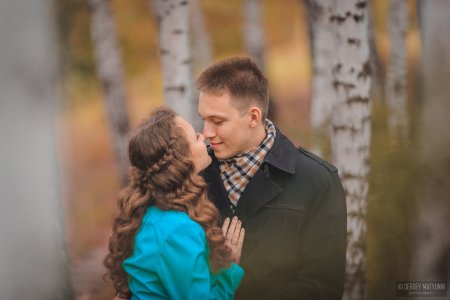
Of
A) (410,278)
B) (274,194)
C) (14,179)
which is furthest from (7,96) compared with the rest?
(410,278)

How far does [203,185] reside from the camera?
2.38m

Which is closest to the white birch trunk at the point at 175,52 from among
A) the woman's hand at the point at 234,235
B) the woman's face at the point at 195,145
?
the woman's hand at the point at 234,235

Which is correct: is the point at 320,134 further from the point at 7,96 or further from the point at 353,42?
the point at 7,96

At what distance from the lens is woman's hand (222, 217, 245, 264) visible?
2685mm

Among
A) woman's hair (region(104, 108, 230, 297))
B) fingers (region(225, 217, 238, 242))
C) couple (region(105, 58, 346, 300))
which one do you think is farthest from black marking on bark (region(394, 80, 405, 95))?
woman's hair (region(104, 108, 230, 297))

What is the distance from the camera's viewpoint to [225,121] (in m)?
2.70

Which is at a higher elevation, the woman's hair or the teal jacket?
the woman's hair

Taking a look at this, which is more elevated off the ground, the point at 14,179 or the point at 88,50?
the point at 88,50

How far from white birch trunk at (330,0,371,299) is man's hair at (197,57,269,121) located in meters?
1.09

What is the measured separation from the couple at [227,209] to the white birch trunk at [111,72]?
7.68 feet

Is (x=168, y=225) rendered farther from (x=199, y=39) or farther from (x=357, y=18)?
(x=199, y=39)

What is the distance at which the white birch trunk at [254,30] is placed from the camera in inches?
262

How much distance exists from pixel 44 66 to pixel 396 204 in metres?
2.67

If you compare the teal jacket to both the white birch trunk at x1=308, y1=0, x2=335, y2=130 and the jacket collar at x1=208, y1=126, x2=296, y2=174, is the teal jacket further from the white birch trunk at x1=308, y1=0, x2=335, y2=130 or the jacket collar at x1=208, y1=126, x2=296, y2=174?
the white birch trunk at x1=308, y1=0, x2=335, y2=130
